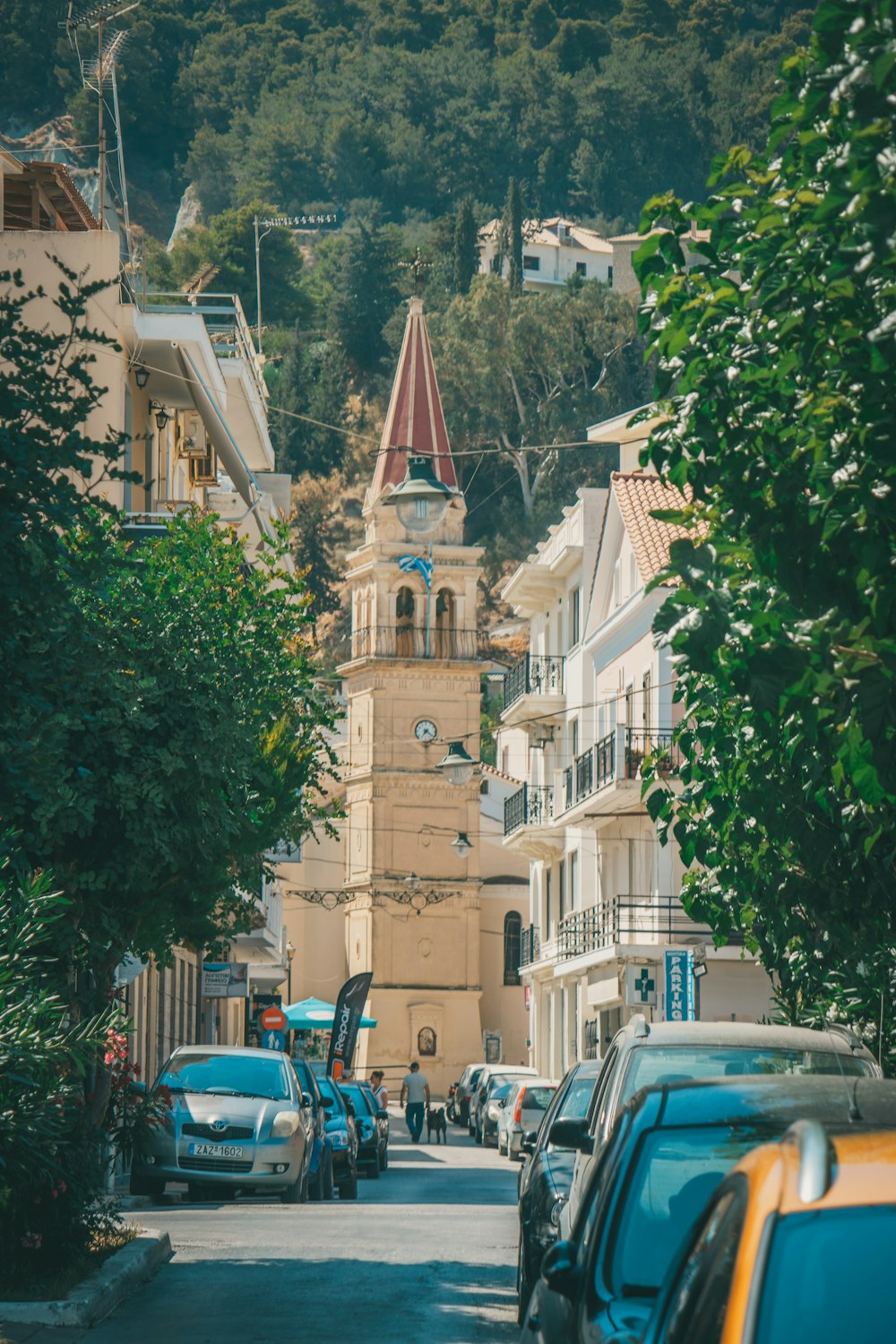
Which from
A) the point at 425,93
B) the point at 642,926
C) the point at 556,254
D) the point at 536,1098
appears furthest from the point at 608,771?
the point at 425,93

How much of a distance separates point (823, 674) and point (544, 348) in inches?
4008

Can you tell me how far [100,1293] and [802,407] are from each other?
23.4 feet

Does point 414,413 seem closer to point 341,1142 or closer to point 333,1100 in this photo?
point 333,1100

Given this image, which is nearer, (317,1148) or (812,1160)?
(812,1160)

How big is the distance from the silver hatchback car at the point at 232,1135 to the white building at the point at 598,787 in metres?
10.6

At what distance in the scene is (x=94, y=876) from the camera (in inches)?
631

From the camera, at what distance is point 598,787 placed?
156 ft

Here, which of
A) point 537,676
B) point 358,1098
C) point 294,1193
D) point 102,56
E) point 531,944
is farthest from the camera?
point 531,944

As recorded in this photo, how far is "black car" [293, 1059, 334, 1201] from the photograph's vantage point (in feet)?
82.7

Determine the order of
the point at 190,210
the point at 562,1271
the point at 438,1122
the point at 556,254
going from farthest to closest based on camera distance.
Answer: the point at 190,210 → the point at 556,254 → the point at 438,1122 → the point at 562,1271

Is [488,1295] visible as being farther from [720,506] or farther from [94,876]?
[720,506]

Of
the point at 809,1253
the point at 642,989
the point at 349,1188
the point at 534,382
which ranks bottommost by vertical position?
the point at 349,1188

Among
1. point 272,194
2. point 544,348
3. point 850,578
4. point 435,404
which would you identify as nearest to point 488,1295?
point 850,578

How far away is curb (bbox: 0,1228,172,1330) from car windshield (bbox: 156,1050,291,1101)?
6.60m
